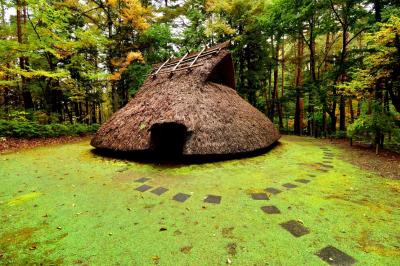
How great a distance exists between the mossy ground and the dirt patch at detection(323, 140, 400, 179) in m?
0.53

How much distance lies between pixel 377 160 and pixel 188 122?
578 centimetres

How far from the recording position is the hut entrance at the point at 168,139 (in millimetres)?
5965

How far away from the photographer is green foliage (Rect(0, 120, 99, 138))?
873 centimetres

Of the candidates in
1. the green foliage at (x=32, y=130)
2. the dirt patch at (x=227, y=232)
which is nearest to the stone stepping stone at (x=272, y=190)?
the dirt patch at (x=227, y=232)

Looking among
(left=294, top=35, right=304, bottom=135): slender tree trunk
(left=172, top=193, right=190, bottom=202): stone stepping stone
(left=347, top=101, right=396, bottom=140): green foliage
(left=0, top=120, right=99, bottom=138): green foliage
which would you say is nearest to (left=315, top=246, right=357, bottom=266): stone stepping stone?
(left=172, top=193, right=190, bottom=202): stone stepping stone

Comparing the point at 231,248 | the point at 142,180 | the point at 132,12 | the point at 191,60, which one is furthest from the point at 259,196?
the point at 132,12

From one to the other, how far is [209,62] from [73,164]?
6.13 metres

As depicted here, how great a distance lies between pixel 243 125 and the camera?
675 centimetres

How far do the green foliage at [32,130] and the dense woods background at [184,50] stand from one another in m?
0.04

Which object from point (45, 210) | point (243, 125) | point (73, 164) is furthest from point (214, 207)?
point (73, 164)

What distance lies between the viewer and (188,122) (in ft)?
19.3

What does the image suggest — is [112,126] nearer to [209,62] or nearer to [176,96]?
[176,96]

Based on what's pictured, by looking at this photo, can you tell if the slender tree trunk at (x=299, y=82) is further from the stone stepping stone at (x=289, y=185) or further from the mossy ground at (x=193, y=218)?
the stone stepping stone at (x=289, y=185)

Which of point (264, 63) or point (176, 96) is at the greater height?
point (264, 63)
